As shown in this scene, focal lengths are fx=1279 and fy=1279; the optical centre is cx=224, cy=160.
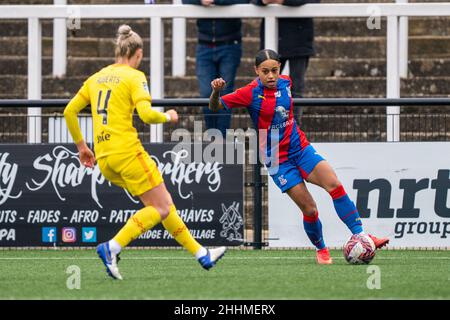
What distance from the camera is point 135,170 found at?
912 centimetres

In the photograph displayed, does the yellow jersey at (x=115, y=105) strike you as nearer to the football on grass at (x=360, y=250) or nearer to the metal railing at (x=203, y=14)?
the football on grass at (x=360, y=250)

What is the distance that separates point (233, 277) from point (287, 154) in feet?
6.37

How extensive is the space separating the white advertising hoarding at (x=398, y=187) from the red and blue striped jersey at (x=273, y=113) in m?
1.74

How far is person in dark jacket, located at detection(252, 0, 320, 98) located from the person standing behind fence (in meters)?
3.23

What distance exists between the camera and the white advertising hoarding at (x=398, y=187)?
1253 cm

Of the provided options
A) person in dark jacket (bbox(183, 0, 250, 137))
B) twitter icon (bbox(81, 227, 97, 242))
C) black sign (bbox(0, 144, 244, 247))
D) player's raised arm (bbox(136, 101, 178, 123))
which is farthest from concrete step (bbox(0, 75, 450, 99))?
player's raised arm (bbox(136, 101, 178, 123))

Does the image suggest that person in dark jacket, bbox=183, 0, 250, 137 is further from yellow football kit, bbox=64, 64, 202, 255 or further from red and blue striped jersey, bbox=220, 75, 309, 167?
yellow football kit, bbox=64, 64, 202, 255

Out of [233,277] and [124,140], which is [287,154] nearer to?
[233,277]

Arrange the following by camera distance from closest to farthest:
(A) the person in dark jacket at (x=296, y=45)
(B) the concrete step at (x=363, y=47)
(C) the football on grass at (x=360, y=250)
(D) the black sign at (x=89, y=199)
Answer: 1. (C) the football on grass at (x=360, y=250)
2. (D) the black sign at (x=89, y=199)
3. (A) the person in dark jacket at (x=296, y=45)
4. (B) the concrete step at (x=363, y=47)

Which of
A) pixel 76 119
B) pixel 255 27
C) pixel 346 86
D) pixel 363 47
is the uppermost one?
pixel 255 27

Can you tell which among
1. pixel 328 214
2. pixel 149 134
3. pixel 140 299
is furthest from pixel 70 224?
pixel 140 299

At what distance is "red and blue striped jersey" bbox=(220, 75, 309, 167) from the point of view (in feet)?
35.4

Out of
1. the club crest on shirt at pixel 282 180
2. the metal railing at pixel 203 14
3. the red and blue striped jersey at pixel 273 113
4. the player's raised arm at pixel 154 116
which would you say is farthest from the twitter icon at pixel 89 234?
the player's raised arm at pixel 154 116

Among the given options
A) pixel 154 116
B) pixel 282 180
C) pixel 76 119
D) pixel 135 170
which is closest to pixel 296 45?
pixel 282 180
